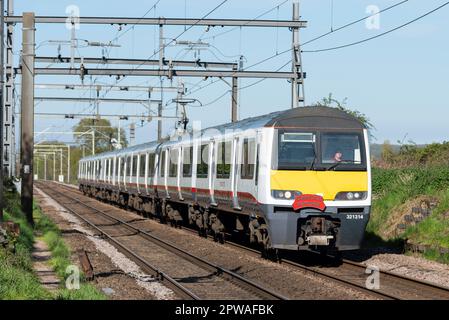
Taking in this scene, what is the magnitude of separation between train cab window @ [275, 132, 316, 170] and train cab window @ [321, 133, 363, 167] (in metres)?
0.24

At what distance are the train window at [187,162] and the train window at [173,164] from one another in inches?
41.9

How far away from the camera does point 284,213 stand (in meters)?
15.6

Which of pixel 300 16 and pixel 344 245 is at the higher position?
pixel 300 16

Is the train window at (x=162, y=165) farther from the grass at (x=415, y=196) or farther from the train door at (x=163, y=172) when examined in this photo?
the grass at (x=415, y=196)

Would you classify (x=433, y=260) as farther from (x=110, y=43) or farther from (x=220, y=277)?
(x=110, y=43)

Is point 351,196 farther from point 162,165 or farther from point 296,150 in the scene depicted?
point 162,165

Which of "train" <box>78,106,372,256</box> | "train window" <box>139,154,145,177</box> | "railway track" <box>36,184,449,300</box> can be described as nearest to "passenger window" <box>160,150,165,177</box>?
"train window" <box>139,154,145,177</box>

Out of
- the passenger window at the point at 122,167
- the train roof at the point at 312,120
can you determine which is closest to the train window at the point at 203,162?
the train roof at the point at 312,120

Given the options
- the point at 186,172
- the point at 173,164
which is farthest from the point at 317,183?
the point at 173,164

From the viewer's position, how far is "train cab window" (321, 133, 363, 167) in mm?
15938

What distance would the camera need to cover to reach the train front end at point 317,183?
51.2 ft

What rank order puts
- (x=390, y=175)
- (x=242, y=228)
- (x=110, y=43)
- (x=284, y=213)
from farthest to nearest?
1. (x=110, y=43)
2. (x=390, y=175)
3. (x=242, y=228)
4. (x=284, y=213)

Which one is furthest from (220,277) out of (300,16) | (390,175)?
(300,16)

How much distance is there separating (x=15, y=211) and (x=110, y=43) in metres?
8.36
